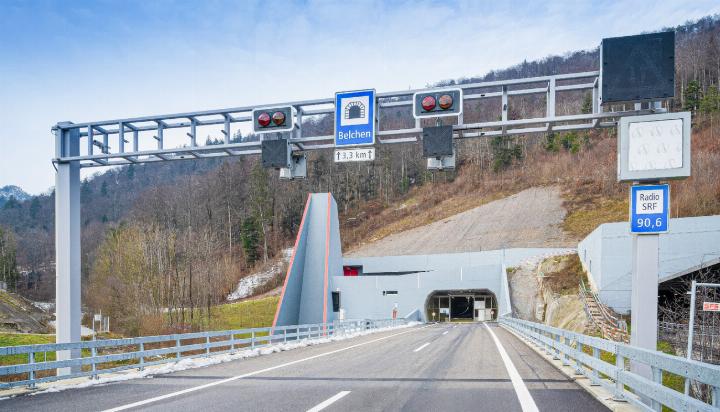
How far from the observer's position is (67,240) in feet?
54.4

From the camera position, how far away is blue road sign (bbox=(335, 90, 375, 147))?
14430 millimetres

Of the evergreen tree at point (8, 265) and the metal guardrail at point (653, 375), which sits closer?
the metal guardrail at point (653, 375)

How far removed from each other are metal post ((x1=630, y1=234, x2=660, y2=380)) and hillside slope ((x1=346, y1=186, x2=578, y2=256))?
6832 cm

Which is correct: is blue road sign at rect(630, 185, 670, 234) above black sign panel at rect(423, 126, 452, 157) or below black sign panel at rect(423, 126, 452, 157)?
below

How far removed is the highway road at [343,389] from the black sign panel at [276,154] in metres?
5.43

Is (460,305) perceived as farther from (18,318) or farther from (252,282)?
→ (18,318)

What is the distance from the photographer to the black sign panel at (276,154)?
1500 centimetres

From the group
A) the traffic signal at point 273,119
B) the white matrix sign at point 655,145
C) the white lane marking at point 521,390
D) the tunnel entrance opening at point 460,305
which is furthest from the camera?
the tunnel entrance opening at point 460,305

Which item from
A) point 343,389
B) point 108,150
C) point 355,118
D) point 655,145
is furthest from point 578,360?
point 108,150

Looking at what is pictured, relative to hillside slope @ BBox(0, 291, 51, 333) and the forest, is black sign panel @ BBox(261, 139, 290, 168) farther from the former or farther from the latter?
the forest

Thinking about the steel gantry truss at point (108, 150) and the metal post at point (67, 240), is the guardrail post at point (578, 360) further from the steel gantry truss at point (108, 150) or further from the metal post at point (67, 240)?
the metal post at point (67, 240)

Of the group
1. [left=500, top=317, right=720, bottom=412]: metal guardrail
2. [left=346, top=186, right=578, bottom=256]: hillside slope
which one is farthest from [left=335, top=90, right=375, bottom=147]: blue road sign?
[left=346, top=186, right=578, bottom=256]: hillside slope

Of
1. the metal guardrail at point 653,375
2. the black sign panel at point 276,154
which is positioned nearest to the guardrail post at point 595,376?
the metal guardrail at point 653,375

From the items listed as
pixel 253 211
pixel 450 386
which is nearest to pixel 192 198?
pixel 253 211
